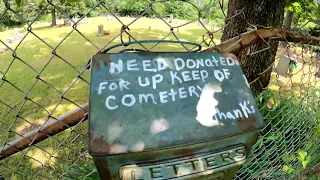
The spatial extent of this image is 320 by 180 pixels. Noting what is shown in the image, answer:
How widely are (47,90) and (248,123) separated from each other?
4910 millimetres

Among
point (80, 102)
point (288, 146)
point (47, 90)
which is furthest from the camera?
point (47, 90)

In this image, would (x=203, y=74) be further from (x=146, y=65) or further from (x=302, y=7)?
(x=302, y=7)

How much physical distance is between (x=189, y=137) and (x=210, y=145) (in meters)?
0.07

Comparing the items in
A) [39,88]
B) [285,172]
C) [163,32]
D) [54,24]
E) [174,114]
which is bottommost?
[54,24]

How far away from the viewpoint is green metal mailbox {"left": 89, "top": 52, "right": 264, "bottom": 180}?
0.63 m

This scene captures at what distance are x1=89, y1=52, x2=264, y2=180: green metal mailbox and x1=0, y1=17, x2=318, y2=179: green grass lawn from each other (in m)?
0.26

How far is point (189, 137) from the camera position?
2.18ft

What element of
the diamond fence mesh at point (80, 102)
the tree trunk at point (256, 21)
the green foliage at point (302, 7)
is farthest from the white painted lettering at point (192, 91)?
the tree trunk at point (256, 21)

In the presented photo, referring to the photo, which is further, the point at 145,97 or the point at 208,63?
the point at 208,63

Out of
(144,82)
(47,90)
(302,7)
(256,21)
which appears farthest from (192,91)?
(47,90)

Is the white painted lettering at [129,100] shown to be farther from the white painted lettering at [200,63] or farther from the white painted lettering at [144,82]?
the white painted lettering at [200,63]

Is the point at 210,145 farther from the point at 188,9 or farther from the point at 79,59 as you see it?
the point at 188,9

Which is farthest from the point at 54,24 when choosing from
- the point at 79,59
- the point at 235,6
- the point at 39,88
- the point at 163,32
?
the point at 235,6

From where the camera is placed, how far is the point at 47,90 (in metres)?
5.05
